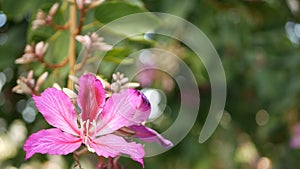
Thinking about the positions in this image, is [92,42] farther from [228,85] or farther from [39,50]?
[228,85]

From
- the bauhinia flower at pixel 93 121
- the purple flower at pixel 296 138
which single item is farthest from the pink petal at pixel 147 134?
the purple flower at pixel 296 138

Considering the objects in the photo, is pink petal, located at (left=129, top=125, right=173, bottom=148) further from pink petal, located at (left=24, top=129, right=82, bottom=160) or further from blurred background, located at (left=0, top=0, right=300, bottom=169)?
blurred background, located at (left=0, top=0, right=300, bottom=169)

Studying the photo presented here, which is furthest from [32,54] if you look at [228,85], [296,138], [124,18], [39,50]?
[296,138]

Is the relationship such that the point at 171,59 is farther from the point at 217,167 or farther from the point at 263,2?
the point at 217,167

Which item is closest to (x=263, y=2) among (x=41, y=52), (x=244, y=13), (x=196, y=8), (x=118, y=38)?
(x=244, y=13)

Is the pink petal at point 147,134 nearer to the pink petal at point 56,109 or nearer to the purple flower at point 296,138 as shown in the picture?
the pink petal at point 56,109

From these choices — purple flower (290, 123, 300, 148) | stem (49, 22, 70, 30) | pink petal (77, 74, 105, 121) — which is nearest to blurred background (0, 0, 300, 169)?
purple flower (290, 123, 300, 148)
